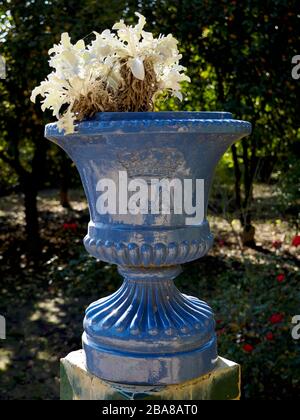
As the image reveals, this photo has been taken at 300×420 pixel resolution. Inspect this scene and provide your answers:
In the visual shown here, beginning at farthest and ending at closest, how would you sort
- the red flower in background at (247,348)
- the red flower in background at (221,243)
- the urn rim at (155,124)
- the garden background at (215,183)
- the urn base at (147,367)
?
the red flower in background at (221,243) < the garden background at (215,183) < the red flower in background at (247,348) < the urn base at (147,367) < the urn rim at (155,124)

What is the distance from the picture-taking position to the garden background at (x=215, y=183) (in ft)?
12.7

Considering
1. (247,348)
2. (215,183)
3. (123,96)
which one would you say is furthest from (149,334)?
(215,183)

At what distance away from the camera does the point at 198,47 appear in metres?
6.05

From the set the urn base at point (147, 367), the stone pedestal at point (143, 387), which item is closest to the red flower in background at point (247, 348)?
the stone pedestal at point (143, 387)

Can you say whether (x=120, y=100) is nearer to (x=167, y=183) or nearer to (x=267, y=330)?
(x=167, y=183)

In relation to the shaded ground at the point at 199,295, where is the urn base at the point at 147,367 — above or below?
above

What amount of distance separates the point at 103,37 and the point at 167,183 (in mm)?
410

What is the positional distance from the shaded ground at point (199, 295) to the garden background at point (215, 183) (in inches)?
0.4

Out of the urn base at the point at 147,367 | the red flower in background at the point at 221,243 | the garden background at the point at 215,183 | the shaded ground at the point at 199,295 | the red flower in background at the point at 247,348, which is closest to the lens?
the urn base at the point at 147,367

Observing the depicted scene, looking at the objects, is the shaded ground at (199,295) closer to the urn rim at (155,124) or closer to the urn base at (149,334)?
the urn base at (149,334)

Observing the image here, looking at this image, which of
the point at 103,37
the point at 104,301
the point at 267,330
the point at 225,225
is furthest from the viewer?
the point at 225,225

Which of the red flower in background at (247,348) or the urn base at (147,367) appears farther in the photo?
the red flower in background at (247,348)

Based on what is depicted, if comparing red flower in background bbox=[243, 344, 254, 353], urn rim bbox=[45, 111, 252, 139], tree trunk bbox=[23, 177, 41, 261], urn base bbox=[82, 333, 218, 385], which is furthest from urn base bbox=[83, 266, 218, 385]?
tree trunk bbox=[23, 177, 41, 261]
